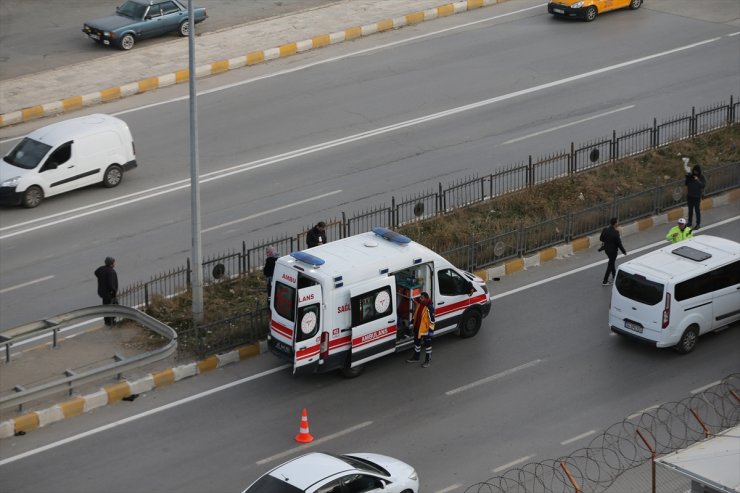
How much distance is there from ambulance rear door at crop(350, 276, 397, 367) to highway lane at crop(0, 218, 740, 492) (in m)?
0.54

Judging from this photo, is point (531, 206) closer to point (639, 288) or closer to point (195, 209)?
point (639, 288)

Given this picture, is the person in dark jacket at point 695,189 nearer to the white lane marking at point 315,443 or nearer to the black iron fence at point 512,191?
the black iron fence at point 512,191

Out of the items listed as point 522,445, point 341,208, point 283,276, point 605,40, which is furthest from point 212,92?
point 522,445

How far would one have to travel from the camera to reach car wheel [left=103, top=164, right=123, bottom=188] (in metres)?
30.0

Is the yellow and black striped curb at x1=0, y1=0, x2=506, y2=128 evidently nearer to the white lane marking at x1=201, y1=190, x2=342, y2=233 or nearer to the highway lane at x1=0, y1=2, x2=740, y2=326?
the highway lane at x1=0, y1=2, x2=740, y2=326

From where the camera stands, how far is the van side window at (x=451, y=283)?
22.6 m

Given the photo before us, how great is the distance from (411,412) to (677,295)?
5.04m

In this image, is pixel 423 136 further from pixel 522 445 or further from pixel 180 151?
pixel 522 445

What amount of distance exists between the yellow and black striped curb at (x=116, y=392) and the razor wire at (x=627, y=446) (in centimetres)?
571

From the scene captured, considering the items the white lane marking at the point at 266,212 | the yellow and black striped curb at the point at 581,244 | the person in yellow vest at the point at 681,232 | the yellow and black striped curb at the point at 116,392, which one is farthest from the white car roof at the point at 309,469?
the white lane marking at the point at 266,212

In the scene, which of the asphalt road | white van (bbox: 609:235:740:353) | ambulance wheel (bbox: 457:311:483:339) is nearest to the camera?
white van (bbox: 609:235:740:353)

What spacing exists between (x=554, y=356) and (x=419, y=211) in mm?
5878

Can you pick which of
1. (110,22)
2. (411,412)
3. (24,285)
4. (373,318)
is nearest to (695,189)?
(373,318)

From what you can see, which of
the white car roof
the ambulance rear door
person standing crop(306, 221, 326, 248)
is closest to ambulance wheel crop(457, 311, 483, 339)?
the ambulance rear door
